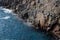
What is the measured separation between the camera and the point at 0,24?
39.8m

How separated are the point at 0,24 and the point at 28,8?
31.8ft

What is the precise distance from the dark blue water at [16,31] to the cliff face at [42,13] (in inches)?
80.9

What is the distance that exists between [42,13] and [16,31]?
728 centimetres

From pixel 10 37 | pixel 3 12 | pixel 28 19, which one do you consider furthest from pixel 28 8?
pixel 10 37

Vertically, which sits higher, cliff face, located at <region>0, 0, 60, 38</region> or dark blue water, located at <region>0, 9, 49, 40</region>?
cliff face, located at <region>0, 0, 60, 38</region>

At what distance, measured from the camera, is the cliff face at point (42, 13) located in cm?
3497

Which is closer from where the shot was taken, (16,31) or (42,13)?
(16,31)

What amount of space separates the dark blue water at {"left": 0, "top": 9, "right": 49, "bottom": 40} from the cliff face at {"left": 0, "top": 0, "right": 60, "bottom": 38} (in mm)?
2056

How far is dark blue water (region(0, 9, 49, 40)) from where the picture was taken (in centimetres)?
3306

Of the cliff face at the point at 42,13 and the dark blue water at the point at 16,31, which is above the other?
the cliff face at the point at 42,13

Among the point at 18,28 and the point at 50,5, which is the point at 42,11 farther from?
the point at 18,28

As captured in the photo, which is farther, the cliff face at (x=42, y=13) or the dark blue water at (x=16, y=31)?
the cliff face at (x=42, y=13)

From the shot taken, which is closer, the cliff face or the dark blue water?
the dark blue water

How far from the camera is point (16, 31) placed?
118ft
